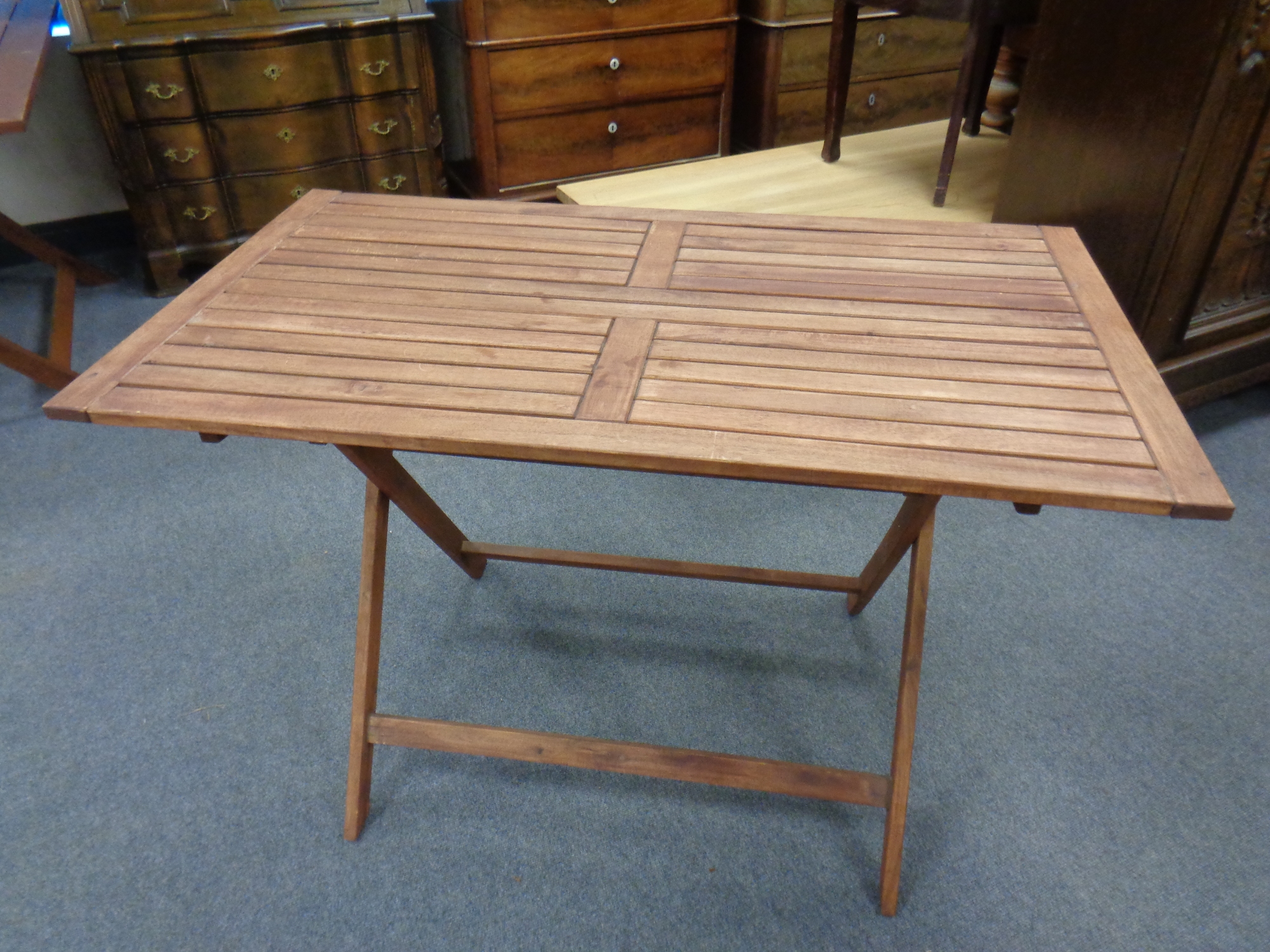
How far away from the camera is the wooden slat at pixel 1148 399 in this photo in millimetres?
902

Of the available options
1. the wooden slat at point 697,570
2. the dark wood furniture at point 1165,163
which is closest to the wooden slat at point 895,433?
the wooden slat at point 697,570

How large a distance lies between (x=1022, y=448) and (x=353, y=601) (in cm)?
143

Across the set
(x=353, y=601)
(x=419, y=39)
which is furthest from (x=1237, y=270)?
(x=419, y=39)

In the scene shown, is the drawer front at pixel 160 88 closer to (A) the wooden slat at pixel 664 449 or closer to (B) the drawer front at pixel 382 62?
(B) the drawer front at pixel 382 62

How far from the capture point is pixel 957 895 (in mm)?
1347

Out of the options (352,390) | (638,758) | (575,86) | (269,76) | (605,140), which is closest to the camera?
(352,390)

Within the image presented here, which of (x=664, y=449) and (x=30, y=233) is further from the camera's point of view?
(x=30, y=233)

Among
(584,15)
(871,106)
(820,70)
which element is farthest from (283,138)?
(871,106)

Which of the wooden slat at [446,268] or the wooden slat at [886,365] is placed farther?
the wooden slat at [446,268]

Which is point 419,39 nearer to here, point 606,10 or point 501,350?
point 606,10

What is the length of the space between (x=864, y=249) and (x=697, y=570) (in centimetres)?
69

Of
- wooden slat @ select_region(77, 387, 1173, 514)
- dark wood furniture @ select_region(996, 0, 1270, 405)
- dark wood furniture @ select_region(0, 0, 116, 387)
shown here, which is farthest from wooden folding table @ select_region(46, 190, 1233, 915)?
dark wood furniture @ select_region(0, 0, 116, 387)

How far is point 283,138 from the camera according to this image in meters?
2.87

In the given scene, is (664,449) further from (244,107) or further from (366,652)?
(244,107)
